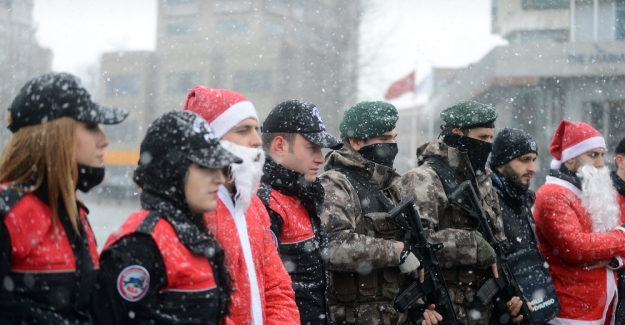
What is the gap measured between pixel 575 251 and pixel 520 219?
378mm

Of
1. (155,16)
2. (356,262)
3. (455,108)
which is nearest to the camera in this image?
(356,262)

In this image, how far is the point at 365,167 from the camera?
13.0 feet

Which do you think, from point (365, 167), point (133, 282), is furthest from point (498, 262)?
point (133, 282)

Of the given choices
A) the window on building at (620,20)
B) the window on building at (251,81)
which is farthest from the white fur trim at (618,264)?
the window on building at (251,81)

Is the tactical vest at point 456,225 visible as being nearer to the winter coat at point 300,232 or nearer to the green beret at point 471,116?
the green beret at point 471,116

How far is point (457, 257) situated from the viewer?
158 inches

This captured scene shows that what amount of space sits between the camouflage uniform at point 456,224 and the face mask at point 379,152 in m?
0.25

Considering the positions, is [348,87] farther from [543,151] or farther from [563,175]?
[563,175]

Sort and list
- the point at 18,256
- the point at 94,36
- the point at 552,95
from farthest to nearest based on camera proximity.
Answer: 1. the point at 94,36
2. the point at 552,95
3. the point at 18,256

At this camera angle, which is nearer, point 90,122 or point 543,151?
point 90,122

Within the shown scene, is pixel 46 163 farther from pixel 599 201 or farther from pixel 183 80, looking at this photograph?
pixel 183 80

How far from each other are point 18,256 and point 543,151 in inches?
768

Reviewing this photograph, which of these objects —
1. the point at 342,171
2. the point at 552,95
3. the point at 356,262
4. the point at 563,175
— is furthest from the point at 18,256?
the point at 552,95

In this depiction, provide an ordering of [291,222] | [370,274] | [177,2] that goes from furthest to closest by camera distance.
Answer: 1. [177,2]
2. [370,274]
3. [291,222]
